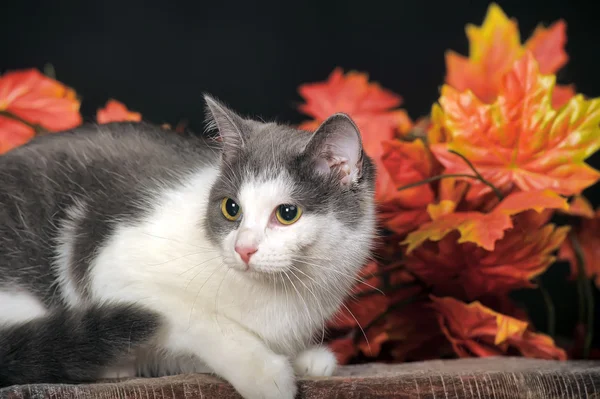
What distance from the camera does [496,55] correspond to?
126 centimetres

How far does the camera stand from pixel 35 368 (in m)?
0.90

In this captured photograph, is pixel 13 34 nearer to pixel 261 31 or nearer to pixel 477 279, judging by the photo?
pixel 261 31

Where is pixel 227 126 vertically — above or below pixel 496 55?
below

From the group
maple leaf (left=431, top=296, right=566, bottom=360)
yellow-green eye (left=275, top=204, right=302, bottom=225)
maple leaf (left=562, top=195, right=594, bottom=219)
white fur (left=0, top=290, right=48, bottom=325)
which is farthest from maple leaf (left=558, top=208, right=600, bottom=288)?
white fur (left=0, top=290, right=48, bottom=325)

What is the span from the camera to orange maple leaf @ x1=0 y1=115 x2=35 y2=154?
1.25 metres

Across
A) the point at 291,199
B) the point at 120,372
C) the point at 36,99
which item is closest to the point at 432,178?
the point at 291,199

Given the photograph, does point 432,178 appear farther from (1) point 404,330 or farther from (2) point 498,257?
(1) point 404,330

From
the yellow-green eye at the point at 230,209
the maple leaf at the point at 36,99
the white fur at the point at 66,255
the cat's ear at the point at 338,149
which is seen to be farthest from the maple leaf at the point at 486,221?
the maple leaf at the point at 36,99

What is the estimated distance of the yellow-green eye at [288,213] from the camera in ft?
3.22

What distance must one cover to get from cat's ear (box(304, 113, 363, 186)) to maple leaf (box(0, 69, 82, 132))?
47 cm

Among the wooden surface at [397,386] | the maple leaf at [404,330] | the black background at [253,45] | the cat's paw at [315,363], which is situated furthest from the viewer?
the black background at [253,45]

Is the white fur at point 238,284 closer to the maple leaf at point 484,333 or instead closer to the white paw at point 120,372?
the white paw at point 120,372

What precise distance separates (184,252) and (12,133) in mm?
412

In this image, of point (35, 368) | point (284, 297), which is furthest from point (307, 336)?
point (35, 368)
